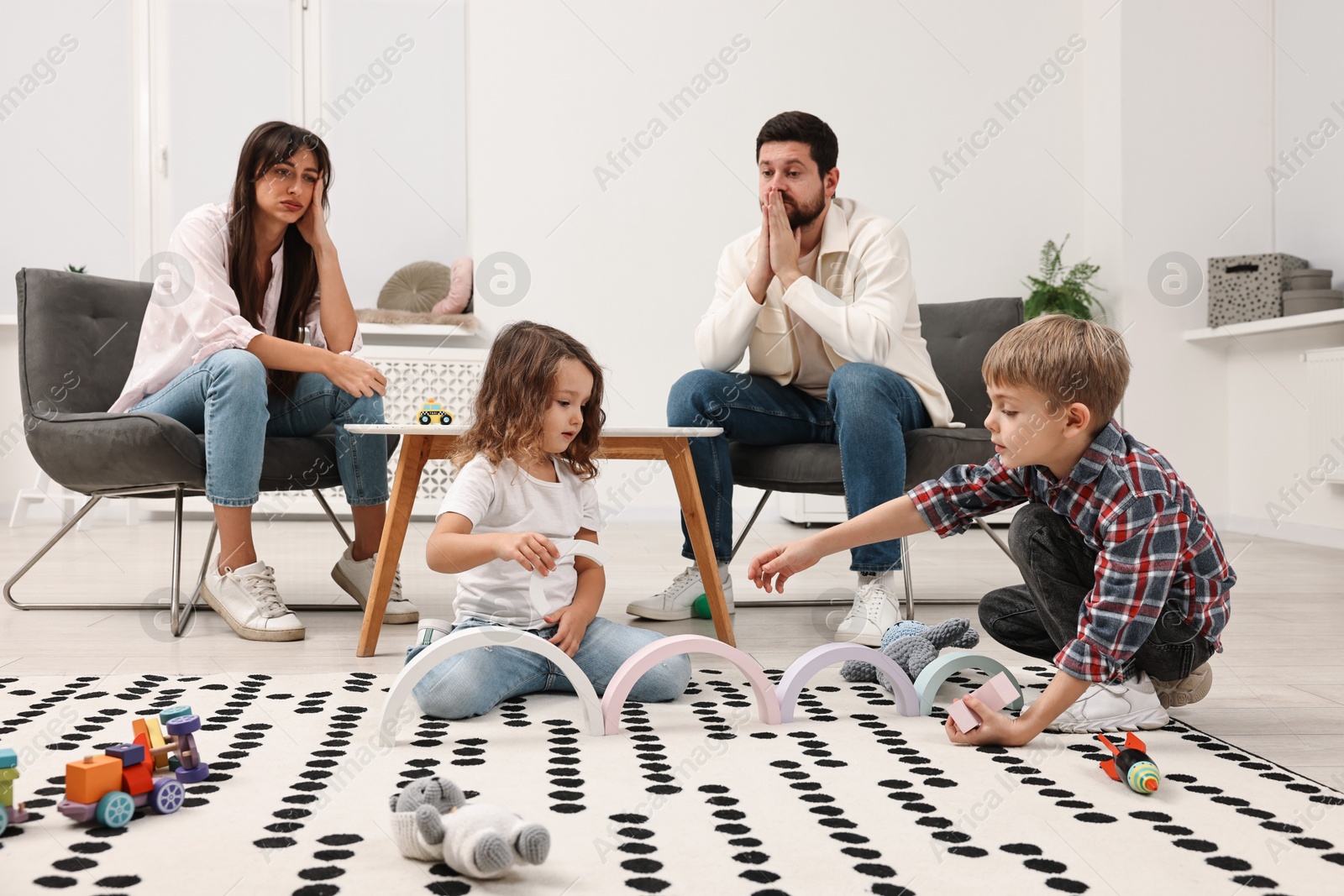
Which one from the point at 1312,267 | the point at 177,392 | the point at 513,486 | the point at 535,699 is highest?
the point at 1312,267

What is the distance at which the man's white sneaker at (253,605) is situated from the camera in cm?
180

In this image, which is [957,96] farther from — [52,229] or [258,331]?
[52,229]

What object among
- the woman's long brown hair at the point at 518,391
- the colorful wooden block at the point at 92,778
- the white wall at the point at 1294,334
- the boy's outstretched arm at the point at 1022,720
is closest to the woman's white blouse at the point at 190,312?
the woman's long brown hair at the point at 518,391

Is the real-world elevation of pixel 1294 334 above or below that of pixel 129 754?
above

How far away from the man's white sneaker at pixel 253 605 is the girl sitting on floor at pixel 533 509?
51cm

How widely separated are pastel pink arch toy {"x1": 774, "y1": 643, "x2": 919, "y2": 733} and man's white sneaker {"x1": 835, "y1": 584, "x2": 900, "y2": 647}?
454 mm

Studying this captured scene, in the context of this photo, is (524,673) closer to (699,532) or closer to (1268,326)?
(699,532)

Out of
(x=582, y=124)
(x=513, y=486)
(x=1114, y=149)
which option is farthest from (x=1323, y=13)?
(x=513, y=486)

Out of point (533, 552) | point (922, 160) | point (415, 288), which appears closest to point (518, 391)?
point (533, 552)

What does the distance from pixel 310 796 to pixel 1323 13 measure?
13.4 feet

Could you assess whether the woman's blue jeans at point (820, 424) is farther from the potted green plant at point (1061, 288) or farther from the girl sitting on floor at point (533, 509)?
the potted green plant at point (1061, 288)

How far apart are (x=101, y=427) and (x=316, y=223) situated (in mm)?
552

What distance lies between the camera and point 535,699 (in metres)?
1.40

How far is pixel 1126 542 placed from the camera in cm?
116
